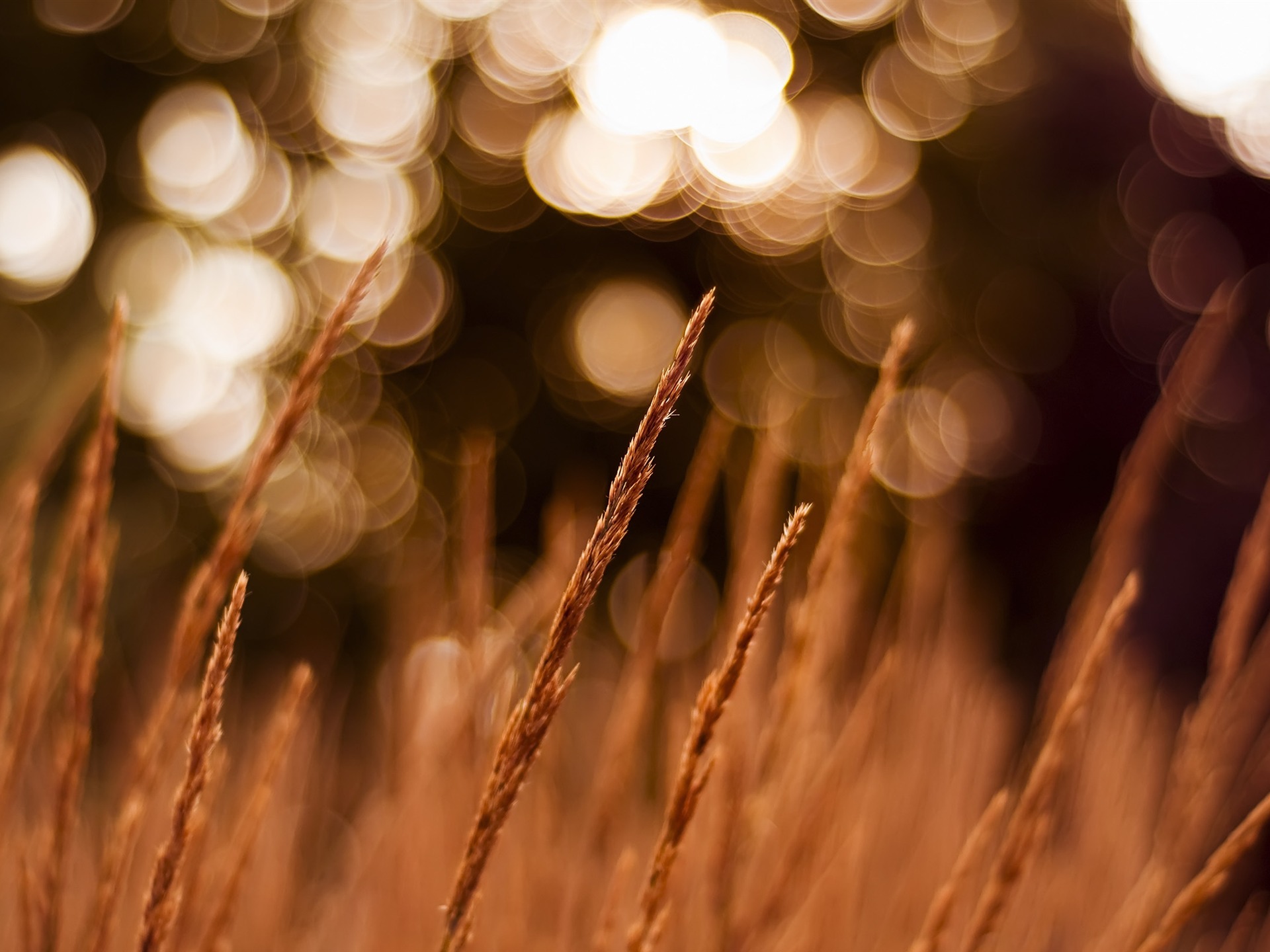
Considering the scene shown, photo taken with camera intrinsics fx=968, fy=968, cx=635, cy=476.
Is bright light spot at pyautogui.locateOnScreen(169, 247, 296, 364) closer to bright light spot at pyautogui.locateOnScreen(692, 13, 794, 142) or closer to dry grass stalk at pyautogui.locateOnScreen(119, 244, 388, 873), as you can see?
bright light spot at pyautogui.locateOnScreen(692, 13, 794, 142)

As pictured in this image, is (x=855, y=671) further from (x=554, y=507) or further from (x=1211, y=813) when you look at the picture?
(x=554, y=507)

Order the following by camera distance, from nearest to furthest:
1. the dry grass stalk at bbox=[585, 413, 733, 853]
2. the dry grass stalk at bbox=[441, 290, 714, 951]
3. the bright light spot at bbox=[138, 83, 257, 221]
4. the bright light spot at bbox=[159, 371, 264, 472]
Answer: the dry grass stalk at bbox=[441, 290, 714, 951], the dry grass stalk at bbox=[585, 413, 733, 853], the bright light spot at bbox=[159, 371, 264, 472], the bright light spot at bbox=[138, 83, 257, 221]

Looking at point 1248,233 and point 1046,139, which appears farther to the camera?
point 1046,139

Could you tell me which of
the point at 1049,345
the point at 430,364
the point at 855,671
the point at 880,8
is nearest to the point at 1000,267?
the point at 1049,345

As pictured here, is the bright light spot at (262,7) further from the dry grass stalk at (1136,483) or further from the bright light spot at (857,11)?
the dry grass stalk at (1136,483)

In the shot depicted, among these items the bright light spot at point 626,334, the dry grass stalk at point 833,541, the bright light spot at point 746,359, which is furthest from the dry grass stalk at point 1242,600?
the bright light spot at point 626,334

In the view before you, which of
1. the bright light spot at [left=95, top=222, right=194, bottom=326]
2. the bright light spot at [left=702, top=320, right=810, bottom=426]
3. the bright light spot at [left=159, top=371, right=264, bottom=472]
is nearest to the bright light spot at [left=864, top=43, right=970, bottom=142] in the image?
the bright light spot at [left=702, top=320, right=810, bottom=426]
